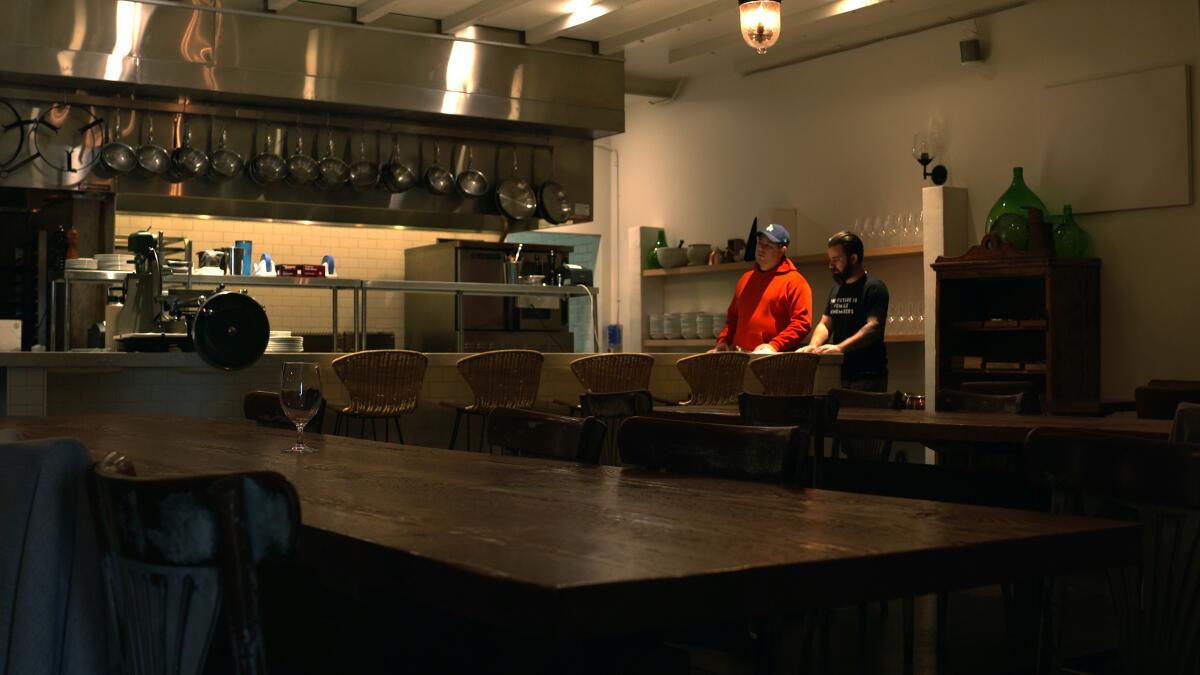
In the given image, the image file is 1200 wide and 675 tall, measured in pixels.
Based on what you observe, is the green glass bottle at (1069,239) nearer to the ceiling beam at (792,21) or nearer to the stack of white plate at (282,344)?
the ceiling beam at (792,21)

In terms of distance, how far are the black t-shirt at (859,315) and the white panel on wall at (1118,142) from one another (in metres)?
1.71

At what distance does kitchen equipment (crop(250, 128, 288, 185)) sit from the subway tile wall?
1.28 metres

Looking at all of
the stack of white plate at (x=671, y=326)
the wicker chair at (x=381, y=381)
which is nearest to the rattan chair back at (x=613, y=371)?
the wicker chair at (x=381, y=381)

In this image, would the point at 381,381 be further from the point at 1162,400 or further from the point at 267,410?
the point at 1162,400

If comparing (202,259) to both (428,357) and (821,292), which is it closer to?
(428,357)

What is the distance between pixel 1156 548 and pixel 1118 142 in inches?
265

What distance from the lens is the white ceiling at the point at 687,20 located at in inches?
343

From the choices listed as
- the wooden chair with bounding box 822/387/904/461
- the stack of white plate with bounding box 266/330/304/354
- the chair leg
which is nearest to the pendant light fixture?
the wooden chair with bounding box 822/387/904/461

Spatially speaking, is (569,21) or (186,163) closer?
(186,163)

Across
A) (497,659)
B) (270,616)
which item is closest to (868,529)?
(497,659)

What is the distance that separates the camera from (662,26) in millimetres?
9156

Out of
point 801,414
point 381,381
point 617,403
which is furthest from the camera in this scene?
point 381,381

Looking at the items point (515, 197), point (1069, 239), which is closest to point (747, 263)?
point (515, 197)

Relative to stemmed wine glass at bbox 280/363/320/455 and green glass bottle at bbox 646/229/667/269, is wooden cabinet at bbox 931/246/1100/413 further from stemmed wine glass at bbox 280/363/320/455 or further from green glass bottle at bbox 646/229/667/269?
stemmed wine glass at bbox 280/363/320/455
